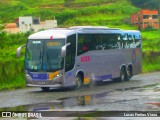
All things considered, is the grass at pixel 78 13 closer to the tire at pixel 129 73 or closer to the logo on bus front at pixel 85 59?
the tire at pixel 129 73

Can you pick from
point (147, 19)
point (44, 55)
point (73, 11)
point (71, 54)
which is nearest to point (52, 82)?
point (44, 55)

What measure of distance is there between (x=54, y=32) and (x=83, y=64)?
234 centimetres

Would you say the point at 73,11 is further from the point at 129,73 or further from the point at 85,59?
the point at 85,59

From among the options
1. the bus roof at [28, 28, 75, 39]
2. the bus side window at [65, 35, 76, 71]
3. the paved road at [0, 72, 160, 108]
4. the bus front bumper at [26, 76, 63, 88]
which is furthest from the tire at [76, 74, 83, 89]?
the bus roof at [28, 28, 75, 39]

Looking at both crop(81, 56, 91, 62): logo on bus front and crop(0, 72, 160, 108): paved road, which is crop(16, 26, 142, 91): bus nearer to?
crop(81, 56, 91, 62): logo on bus front

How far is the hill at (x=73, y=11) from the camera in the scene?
97.5m

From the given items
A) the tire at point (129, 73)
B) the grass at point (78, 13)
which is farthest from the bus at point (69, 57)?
the grass at point (78, 13)

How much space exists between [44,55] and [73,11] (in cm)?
8161

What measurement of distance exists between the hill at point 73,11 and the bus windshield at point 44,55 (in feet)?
209

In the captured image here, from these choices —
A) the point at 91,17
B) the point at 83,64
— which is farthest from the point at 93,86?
the point at 91,17

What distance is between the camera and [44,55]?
23.5 m

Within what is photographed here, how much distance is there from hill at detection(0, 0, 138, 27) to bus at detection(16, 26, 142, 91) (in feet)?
195

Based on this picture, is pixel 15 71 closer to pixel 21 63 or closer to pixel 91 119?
pixel 21 63

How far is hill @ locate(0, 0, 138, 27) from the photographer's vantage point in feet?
320
